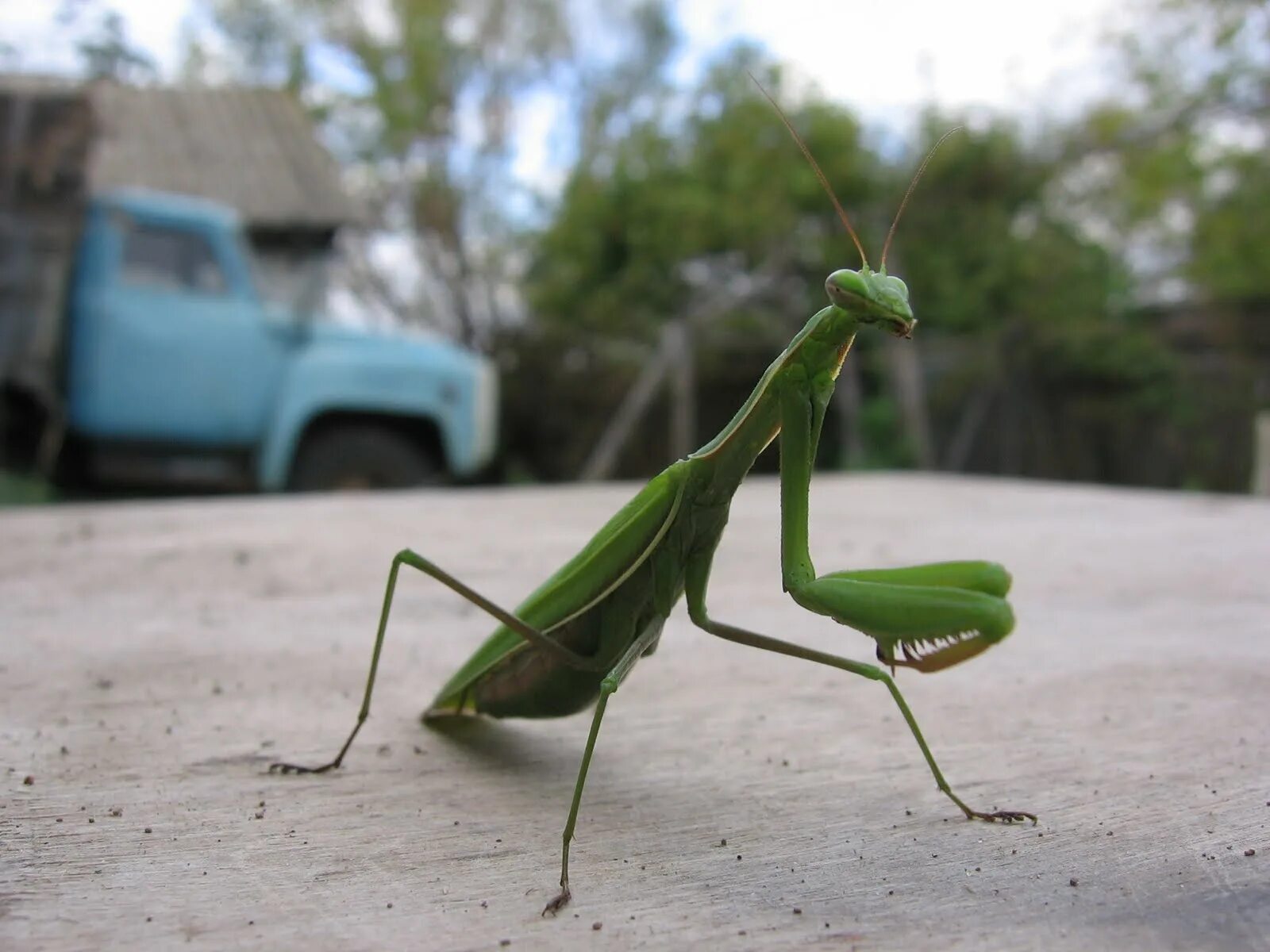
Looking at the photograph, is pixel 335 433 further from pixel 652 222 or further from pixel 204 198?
pixel 204 198

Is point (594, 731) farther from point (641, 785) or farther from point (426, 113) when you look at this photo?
point (426, 113)

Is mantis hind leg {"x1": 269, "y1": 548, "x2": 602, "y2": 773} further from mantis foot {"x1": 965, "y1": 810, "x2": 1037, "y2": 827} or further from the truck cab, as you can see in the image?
the truck cab

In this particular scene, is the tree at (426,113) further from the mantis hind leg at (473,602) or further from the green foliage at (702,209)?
the mantis hind leg at (473,602)

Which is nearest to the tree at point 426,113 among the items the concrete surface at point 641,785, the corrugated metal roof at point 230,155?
the corrugated metal roof at point 230,155

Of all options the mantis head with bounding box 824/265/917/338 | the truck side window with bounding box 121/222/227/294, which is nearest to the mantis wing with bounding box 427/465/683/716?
the mantis head with bounding box 824/265/917/338

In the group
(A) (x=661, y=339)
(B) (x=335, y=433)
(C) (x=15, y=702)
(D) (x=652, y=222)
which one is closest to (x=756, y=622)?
(C) (x=15, y=702)

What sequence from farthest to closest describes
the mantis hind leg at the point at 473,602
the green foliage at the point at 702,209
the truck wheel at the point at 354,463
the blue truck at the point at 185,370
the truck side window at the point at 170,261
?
the green foliage at the point at 702,209 < the truck wheel at the point at 354,463 < the truck side window at the point at 170,261 < the blue truck at the point at 185,370 < the mantis hind leg at the point at 473,602
